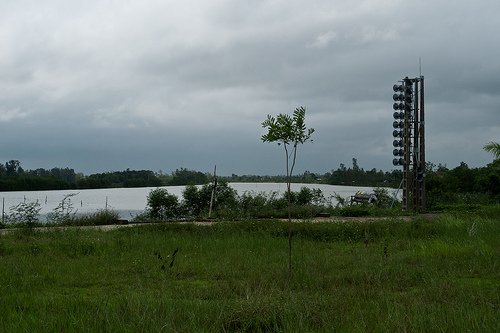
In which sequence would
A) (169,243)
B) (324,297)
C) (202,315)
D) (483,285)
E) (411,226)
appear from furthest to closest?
(411,226) < (169,243) < (483,285) < (324,297) < (202,315)

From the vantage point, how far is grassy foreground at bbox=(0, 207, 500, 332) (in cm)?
439

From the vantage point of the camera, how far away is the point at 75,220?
1731 cm

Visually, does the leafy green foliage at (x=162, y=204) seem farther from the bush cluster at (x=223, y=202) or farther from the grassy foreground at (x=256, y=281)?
the grassy foreground at (x=256, y=281)

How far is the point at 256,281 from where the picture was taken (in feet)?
20.7

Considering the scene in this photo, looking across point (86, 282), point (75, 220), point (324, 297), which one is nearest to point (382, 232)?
point (324, 297)

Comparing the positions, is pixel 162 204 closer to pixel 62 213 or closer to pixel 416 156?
pixel 62 213

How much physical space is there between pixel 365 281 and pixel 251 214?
43.2ft

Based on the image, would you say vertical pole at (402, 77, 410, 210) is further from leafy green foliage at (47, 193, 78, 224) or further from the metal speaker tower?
leafy green foliage at (47, 193, 78, 224)

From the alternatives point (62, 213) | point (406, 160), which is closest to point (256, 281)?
point (62, 213)

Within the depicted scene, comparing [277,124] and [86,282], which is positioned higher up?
[277,124]

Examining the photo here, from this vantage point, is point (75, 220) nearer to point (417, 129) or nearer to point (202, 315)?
point (202, 315)

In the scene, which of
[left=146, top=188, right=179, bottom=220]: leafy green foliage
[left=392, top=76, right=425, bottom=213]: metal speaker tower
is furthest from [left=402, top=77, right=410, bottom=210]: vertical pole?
[left=146, top=188, right=179, bottom=220]: leafy green foliage

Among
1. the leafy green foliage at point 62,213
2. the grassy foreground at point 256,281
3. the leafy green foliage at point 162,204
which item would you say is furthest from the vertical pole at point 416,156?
the leafy green foliage at point 62,213

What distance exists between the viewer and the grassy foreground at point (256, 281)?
4391 millimetres
